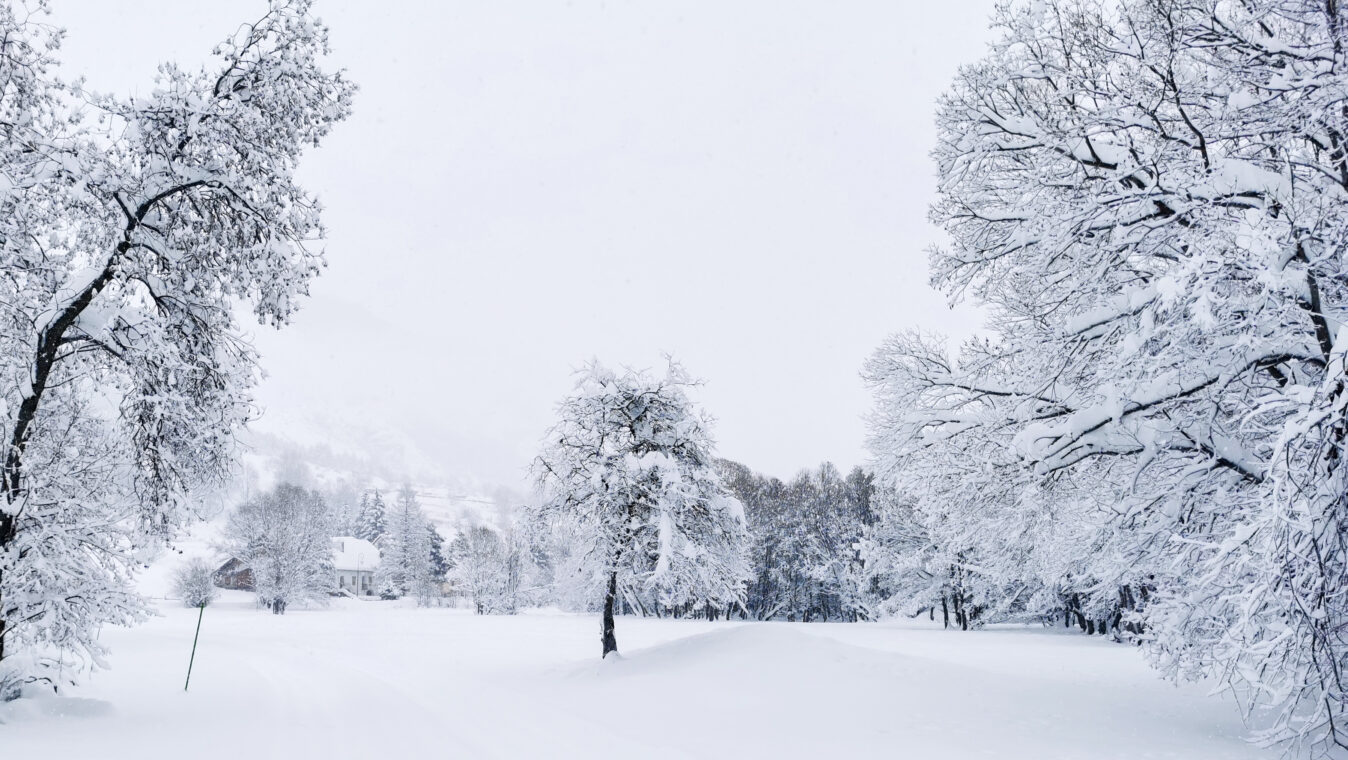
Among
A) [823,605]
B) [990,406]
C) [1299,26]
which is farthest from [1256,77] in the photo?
[823,605]

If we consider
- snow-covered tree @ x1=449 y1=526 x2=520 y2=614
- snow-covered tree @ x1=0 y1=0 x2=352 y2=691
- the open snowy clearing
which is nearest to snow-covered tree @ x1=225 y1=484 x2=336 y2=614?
snow-covered tree @ x1=449 y1=526 x2=520 y2=614

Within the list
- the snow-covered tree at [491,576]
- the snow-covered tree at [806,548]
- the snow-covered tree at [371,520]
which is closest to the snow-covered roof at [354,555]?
the snow-covered tree at [371,520]

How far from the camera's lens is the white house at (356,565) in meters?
102

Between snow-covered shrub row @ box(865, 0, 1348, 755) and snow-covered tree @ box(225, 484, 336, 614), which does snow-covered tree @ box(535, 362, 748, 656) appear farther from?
snow-covered tree @ box(225, 484, 336, 614)

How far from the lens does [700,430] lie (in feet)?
68.2

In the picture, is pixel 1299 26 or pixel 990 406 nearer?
pixel 1299 26

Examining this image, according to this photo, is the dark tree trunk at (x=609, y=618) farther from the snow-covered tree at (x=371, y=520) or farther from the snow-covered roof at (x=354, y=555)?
the snow-covered tree at (x=371, y=520)

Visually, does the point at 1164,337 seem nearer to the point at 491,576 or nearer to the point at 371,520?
the point at 491,576

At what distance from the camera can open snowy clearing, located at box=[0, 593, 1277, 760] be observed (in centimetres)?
941

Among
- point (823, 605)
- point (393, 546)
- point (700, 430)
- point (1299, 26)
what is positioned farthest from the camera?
point (393, 546)

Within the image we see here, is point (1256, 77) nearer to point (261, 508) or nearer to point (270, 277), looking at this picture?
point (270, 277)

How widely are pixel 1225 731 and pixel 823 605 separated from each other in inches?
2114

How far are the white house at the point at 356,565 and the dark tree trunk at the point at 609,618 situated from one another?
305ft

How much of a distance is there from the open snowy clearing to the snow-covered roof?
88.9m
